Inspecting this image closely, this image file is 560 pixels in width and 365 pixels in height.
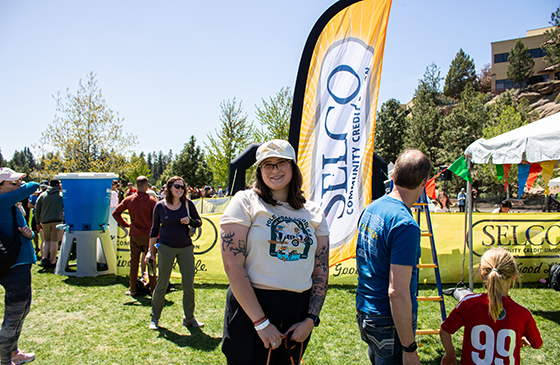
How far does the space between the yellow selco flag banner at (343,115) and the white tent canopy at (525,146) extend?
248cm

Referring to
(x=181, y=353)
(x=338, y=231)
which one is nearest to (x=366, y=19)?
(x=338, y=231)

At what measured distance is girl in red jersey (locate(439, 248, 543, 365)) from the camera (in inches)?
81.3

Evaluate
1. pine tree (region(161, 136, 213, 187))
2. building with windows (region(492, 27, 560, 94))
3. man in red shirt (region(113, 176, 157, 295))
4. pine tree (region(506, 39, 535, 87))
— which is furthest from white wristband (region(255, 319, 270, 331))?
building with windows (region(492, 27, 560, 94))

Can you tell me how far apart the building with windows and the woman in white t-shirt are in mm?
68615

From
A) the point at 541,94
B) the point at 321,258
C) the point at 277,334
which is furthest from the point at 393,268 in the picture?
the point at 541,94

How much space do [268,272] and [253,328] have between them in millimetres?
325

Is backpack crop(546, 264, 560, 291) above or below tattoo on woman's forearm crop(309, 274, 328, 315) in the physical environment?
below

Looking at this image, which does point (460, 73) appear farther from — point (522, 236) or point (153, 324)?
point (153, 324)

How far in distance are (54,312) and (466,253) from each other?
25.1 feet

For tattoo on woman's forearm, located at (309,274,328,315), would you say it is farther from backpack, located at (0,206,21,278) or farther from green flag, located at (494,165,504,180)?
green flag, located at (494,165,504,180)

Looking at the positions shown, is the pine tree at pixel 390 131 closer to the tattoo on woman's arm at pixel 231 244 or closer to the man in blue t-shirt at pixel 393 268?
the man in blue t-shirt at pixel 393 268

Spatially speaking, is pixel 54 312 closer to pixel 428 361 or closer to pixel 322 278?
pixel 322 278

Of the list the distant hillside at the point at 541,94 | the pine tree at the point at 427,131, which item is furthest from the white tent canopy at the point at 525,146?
the distant hillside at the point at 541,94

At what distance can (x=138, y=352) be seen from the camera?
3805 mm
